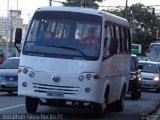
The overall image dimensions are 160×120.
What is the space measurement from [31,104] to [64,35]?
2.17m

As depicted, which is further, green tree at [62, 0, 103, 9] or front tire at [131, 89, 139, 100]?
green tree at [62, 0, 103, 9]

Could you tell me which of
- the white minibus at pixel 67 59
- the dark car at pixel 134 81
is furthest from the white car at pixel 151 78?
the white minibus at pixel 67 59

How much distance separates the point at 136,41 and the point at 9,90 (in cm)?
7599

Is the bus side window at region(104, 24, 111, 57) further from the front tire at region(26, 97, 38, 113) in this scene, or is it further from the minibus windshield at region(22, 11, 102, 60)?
the front tire at region(26, 97, 38, 113)

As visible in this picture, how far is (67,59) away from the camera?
14727 millimetres

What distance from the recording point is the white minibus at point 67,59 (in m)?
14.6

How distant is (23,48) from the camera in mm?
15266

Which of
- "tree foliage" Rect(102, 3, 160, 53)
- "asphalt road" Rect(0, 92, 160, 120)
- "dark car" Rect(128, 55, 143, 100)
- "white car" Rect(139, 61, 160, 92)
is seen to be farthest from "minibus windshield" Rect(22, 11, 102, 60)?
"tree foliage" Rect(102, 3, 160, 53)

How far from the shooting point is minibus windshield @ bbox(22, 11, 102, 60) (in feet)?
48.8

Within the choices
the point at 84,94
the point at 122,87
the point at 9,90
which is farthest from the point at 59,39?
the point at 9,90

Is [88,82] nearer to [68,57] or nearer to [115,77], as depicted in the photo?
[68,57]

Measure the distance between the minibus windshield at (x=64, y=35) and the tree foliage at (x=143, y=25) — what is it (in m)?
82.4

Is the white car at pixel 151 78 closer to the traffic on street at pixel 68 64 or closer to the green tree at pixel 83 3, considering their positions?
the traffic on street at pixel 68 64

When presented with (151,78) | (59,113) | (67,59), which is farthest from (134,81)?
(67,59)
